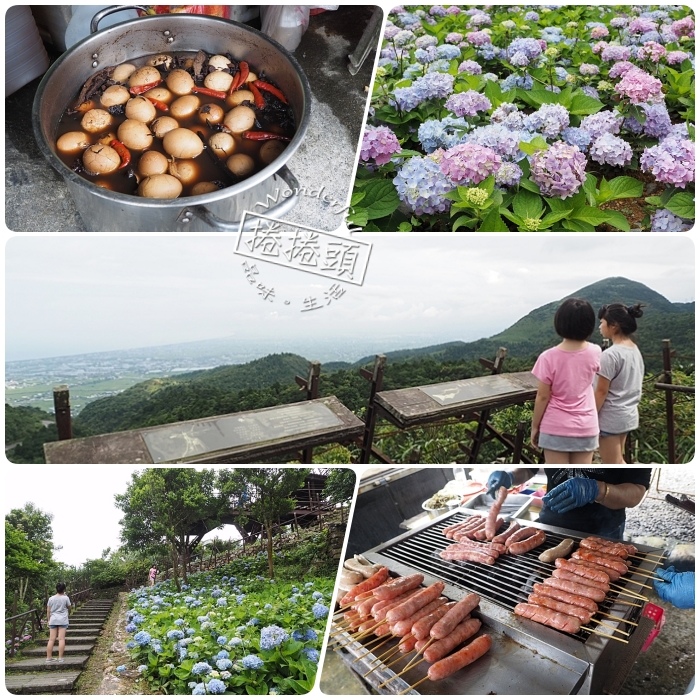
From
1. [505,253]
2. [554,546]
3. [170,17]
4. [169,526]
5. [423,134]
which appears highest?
[170,17]

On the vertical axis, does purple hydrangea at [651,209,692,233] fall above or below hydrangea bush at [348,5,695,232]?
below

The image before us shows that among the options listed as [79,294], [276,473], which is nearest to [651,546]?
[276,473]

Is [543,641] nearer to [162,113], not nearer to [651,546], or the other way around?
[651,546]

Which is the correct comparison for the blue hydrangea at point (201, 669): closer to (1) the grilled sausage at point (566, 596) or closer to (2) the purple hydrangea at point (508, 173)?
(1) the grilled sausage at point (566, 596)

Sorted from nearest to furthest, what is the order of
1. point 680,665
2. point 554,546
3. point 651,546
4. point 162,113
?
point 162,113
point 651,546
point 554,546
point 680,665

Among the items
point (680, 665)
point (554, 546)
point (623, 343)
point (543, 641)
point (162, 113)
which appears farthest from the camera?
point (680, 665)

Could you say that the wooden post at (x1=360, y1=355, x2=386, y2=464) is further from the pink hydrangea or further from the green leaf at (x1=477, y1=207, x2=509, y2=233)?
the pink hydrangea

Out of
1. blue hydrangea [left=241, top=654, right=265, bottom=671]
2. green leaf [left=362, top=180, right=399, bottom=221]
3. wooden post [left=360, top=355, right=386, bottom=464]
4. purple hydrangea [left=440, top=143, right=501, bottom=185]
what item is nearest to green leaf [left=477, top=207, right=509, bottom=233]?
purple hydrangea [left=440, top=143, right=501, bottom=185]

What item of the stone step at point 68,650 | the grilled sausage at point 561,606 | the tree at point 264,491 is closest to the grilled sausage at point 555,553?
the grilled sausage at point 561,606
